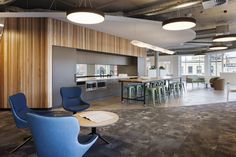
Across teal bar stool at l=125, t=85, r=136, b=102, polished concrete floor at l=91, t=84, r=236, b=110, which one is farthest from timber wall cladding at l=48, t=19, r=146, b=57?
polished concrete floor at l=91, t=84, r=236, b=110

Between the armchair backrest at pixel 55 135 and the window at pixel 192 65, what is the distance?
54.6ft

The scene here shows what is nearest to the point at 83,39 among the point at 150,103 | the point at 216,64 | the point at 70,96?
the point at 70,96

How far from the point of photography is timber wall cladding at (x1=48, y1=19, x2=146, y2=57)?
19.4ft

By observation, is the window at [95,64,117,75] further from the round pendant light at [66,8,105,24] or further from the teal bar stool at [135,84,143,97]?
the round pendant light at [66,8,105,24]

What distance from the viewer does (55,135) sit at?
1792 mm

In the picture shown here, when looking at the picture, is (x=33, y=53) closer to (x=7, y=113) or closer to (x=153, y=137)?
(x=7, y=113)

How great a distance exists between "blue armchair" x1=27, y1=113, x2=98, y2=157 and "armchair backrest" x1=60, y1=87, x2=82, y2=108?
2550mm

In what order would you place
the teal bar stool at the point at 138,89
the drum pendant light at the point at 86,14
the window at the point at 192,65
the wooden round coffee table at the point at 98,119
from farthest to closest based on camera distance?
1. the window at the point at 192,65
2. the teal bar stool at the point at 138,89
3. the drum pendant light at the point at 86,14
4. the wooden round coffee table at the point at 98,119

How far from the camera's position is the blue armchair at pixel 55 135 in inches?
69.5

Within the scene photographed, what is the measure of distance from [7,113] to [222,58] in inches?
608

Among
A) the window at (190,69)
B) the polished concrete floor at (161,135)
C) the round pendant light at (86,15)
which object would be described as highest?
the round pendant light at (86,15)

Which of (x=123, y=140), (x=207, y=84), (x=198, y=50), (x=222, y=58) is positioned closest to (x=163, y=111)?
(x=123, y=140)

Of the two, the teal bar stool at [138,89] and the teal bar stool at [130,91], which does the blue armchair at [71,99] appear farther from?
the teal bar stool at [138,89]

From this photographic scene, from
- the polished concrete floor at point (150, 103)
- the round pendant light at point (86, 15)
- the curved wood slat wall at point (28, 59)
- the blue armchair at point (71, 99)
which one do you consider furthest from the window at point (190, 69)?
the round pendant light at point (86, 15)
